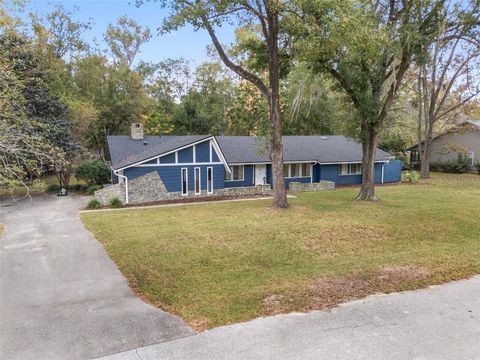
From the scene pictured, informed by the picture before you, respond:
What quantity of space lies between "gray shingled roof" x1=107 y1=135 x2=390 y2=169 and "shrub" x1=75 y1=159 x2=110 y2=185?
2449mm

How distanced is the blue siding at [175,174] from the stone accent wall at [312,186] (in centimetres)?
535

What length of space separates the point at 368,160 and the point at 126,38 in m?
33.9

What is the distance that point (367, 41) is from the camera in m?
11.2

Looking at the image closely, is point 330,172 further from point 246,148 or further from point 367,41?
point 367,41

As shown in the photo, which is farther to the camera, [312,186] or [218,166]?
[312,186]

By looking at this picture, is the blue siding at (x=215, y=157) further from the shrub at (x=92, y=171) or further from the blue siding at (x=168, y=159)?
the shrub at (x=92, y=171)

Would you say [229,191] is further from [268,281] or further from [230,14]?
[268,281]

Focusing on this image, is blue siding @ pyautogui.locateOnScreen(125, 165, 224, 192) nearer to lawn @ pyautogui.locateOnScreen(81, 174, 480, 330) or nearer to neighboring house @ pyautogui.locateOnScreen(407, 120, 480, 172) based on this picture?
lawn @ pyautogui.locateOnScreen(81, 174, 480, 330)

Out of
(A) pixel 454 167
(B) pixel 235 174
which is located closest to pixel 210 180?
(B) pixel 235 174

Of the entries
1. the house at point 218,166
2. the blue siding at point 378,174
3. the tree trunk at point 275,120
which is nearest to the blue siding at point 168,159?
the house at point 218,166

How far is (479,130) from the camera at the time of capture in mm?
32531

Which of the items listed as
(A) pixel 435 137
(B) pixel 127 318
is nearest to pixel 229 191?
(B) pixel 127 318

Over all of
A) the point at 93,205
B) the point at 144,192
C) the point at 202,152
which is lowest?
the point at 93,205

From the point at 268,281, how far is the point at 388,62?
516 inches
